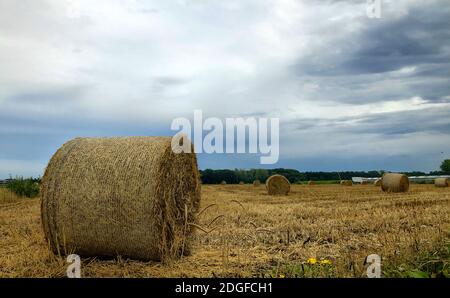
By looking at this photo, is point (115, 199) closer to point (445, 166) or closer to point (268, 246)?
point (268, 246)

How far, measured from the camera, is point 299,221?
1029 cm

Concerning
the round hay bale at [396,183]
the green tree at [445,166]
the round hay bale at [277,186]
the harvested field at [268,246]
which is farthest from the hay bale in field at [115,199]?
the green tree at [445,166]

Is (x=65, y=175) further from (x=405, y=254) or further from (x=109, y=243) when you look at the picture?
(x=405, y=254)

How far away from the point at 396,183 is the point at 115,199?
20049mm

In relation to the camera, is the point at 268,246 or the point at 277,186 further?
the point at 277,186

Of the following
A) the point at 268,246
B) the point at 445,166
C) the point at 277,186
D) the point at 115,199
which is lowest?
the point at 268,246

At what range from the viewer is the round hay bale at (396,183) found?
24.2 metres

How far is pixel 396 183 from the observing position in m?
24.2

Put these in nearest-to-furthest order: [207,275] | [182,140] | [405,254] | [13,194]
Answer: [405,254]
[207,275]
[182,140]
[13,194]

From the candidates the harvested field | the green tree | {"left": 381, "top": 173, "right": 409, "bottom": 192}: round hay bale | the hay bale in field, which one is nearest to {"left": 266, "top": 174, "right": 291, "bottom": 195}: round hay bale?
{"left": 381, "top": 173, "right": 409, "bottom": 192}: round hay bale

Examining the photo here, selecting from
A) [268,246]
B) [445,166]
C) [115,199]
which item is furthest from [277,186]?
[445,166]

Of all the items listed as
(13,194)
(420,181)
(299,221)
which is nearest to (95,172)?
(299,221)
